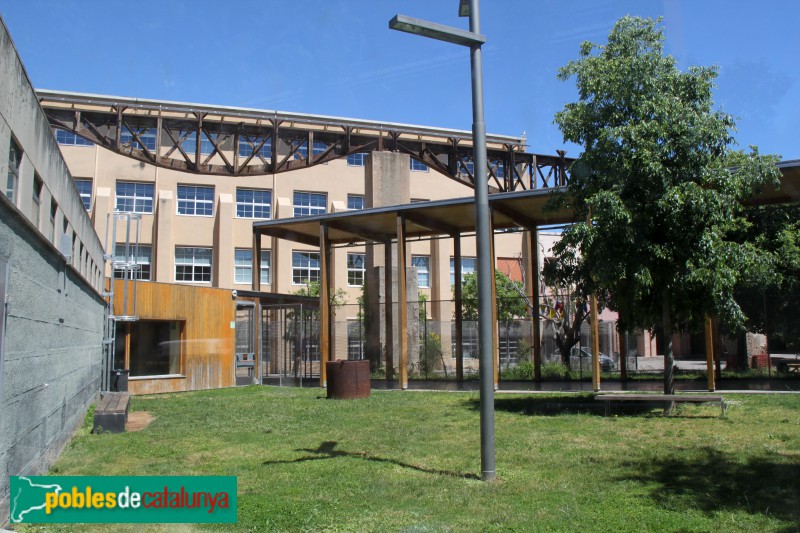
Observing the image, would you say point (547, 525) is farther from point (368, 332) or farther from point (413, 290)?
point (413, 290)

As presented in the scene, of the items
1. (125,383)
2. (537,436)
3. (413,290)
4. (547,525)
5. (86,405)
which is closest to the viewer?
(547,525)

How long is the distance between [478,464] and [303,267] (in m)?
35.7

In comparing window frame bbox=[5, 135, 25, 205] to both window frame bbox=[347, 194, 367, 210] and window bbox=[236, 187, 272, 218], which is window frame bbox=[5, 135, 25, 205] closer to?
window bbox=[236, 187, 272, 218]

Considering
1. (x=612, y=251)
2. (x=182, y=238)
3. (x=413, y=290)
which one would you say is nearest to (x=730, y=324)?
(x=612, y=251)

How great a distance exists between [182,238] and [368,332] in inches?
694

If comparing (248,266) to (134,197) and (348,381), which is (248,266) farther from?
(348,381)

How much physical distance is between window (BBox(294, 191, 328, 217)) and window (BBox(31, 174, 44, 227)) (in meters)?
35.5

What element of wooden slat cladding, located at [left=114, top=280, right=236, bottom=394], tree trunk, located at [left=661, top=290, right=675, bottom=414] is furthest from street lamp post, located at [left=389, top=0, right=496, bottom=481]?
wooden slat cladding, located at [left=114, top=280, right=236, bottom=394]

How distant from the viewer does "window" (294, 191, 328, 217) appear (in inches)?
1746

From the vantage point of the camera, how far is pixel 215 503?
664 cm

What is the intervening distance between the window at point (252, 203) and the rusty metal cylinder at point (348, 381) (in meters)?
25.8

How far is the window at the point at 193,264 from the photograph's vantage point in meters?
41.6

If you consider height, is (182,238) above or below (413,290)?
above

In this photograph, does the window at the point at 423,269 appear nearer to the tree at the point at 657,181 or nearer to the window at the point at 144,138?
the window at the point at 144,138
